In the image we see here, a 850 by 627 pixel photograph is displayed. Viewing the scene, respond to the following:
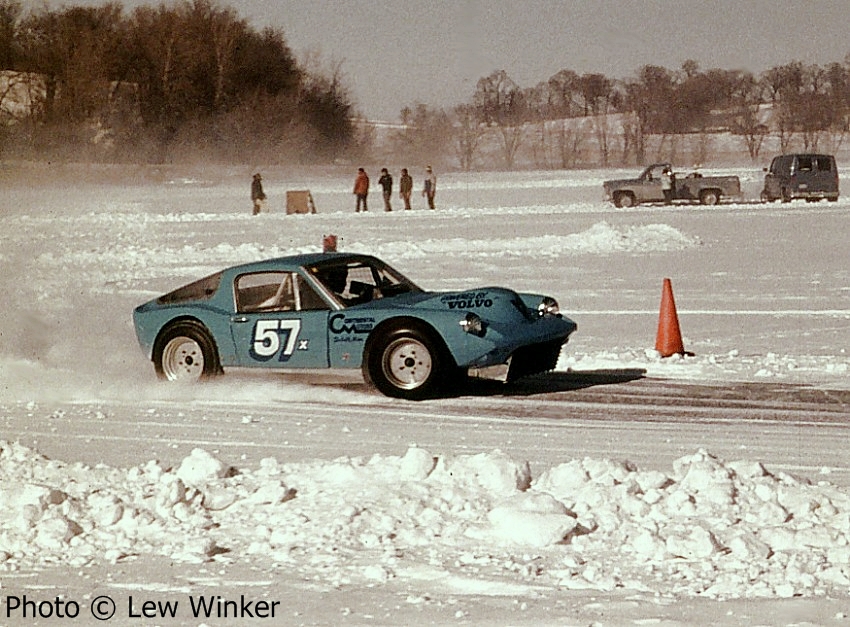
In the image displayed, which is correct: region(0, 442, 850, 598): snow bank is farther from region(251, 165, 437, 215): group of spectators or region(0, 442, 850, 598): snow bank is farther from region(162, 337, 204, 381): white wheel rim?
region(251, 165, 437, 215): group of spectators

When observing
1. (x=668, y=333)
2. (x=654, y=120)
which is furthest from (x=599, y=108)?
(x=668, y=333)

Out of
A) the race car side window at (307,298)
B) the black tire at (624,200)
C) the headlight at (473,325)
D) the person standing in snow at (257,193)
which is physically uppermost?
the person standing in snow at (257,193)

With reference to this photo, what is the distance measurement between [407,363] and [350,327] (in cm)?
57

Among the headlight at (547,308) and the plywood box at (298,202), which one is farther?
the plywood box at (298,202)

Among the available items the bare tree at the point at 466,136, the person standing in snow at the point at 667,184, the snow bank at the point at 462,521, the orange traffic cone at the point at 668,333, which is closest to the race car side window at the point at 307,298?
the snow bank at the point at 462,521

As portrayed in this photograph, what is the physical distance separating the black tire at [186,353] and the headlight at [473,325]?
7.77ft

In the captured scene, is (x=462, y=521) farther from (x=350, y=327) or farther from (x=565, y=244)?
(x=565, y=244)

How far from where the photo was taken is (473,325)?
10.6 metres

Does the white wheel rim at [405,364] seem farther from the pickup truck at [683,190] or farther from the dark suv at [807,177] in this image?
the dark suv at [807,177]

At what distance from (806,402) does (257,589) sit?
6115mm

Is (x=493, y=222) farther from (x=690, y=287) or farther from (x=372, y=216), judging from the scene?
(x=690, y=287)

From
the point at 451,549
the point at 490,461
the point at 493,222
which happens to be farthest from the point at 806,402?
the point at 493,222

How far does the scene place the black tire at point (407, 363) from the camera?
420 inches

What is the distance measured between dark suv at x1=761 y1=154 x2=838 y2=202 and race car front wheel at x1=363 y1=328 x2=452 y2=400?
3251cm
